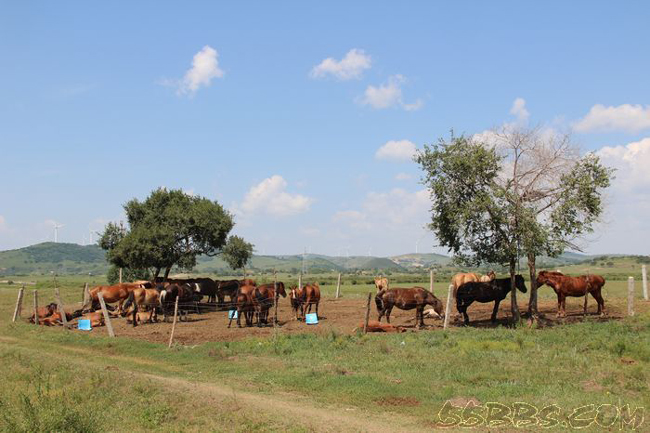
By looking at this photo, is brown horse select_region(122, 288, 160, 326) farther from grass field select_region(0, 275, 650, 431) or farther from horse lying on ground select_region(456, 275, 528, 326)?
horse lying on ground select_region(456, 275, 528, 326)

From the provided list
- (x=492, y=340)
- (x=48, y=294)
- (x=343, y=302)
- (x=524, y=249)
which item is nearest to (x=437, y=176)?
(x=524, y=249)

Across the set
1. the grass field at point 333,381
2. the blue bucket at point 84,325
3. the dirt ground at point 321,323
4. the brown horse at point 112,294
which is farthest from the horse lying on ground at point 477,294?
the brown horse at point 112,294

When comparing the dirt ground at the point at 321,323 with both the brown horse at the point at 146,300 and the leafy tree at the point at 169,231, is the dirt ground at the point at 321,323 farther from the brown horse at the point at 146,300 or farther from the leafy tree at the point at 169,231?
the leafy tree at the point at 169,231

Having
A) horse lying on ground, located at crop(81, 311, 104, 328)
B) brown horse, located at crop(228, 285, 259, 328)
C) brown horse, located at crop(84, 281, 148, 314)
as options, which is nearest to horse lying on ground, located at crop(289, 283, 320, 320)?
brown horse, located at crop(228, 285, 259, 328)

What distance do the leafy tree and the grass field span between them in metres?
17.1

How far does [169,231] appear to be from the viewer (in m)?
38.0

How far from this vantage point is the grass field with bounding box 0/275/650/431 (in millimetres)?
10727

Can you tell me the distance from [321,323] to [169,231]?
55.3 ft

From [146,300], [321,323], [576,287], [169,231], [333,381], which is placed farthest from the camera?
[169,231]

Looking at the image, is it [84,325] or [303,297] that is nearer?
[84,325]

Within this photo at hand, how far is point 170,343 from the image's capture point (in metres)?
19.8

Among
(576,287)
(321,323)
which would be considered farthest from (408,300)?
(576,287)

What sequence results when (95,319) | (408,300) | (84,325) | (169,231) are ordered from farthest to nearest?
(169,231) < (95,319) < (84,325) < (408,300)

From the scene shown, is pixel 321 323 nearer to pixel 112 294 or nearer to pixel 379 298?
pixel 379 298
